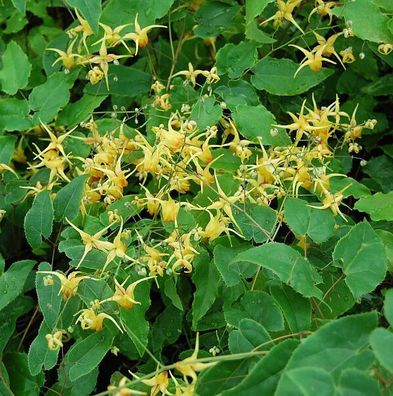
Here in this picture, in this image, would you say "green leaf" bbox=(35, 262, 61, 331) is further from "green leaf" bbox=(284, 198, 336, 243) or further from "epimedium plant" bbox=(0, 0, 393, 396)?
"green leaf" bbox=(284, 198, 336, 243)

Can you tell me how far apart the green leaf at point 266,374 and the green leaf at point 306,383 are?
0.06 metres

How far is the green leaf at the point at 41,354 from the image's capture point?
3.61ft

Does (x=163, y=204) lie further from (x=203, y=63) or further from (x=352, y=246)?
(x=203, y=63)

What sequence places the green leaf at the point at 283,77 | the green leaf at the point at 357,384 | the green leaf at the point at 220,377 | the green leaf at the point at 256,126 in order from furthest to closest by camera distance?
the green leaf at the point at 283,77
the green leaf at the point at 256,126
the green leaf at the point at 220,377
the green leaf at the point at 357,384

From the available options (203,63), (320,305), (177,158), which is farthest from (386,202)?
(203,63)

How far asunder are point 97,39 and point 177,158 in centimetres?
32

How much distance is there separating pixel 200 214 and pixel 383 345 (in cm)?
47

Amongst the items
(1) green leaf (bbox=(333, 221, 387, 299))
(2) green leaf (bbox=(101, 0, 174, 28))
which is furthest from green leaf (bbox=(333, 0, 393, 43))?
(1) green leaf (bbox=(333, 221, 387, 299))

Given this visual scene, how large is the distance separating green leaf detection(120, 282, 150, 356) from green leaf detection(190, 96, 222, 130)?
0.26 metres

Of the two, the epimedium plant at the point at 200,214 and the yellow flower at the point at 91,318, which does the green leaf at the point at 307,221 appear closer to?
the epimedium plant at the point at 200,214

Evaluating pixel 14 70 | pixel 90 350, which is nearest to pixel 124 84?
pixel 14 70

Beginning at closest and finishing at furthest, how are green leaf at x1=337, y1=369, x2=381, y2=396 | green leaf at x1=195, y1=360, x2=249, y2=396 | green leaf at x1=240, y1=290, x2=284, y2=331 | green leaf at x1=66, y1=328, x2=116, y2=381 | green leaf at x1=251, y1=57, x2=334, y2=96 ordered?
green leaf at x1=337, y1=369, x2=381, y2=396
green leaf at x1=195, y1=360, x2=249, y2=396
green leaf at x1=240, y1=290, x2=284, y2=331
green leaf at x1=66, y1=328, x2=116, y2=381
green leaf at x1=251, y1=57, x2=334, y2=96

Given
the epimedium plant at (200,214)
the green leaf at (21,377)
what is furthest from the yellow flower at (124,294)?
the green leaf at (21,377)

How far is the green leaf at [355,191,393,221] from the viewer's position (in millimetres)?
1123
